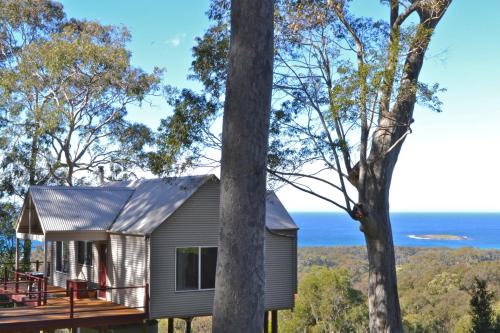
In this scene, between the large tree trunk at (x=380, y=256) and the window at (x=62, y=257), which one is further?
the window at (x=62, y=257)

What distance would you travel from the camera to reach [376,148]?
16.2 metres

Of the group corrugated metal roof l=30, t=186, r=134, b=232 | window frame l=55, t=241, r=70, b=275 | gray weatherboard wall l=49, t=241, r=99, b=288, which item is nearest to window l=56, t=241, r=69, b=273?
window frame l=55, t=241, r=70, b=275

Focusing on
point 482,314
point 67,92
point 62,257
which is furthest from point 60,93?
point 482,314

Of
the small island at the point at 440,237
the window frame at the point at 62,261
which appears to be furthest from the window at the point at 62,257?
the small island at the point at 440,237

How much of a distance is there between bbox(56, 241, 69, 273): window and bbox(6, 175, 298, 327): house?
1.43m

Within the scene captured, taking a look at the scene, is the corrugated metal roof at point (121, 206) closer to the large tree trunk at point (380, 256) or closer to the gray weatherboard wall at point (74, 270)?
the gray weatherboard wall at point (74, 270)

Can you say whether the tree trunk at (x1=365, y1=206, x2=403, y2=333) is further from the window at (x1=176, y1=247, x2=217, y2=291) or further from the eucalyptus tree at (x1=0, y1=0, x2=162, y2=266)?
the eucalyptus tree at (x1=0, y1=0, x2=162, y2=266)

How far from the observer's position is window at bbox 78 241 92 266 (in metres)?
18.8

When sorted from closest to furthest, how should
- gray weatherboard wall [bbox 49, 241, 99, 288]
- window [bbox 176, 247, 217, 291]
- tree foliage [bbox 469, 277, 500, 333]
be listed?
1. window [bbox 176, 247, 217, 291]
2. gray weatherboard wall [bbox 49, 241, 99, 288]
3. tree foliage [bbox 469, 277, 500, 333]

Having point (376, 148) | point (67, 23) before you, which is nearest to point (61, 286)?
point (376, 148)

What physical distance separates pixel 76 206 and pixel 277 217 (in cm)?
561

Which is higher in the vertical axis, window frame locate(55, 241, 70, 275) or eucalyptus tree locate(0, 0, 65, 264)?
eucalyptus tree locate(0, 0, 65, 264)

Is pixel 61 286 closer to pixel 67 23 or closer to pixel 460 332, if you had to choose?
pixel 67 23

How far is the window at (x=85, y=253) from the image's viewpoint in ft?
61.7
